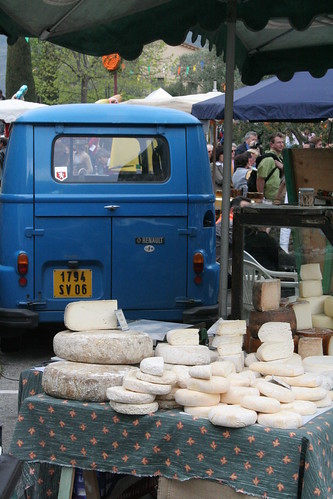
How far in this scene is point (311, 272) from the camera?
4660 millimetres

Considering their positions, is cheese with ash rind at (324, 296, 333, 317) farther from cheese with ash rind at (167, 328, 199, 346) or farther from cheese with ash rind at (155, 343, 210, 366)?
cheese with ash rind at (155, 343, 210, 366)

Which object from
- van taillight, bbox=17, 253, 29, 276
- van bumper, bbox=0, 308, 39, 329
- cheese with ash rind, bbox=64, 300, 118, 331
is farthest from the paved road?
cheese with ash rind, bbox=64, 300, 118, 331

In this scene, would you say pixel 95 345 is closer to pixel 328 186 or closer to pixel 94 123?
pixel 328 186

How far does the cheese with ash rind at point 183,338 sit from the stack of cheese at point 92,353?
11 centimetres

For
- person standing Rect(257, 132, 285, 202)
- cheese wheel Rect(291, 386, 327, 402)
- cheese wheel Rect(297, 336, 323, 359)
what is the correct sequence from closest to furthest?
cheese wheel Rect(291, 386, 327, 402) < cheese wheel Rect(297, 336, 323, 359) < person standing Rect(257, 132, 285, 202)

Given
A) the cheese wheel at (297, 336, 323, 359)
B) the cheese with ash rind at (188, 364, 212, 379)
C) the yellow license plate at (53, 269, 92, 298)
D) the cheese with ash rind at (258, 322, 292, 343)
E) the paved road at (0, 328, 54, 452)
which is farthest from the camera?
the yellow license plate at (53, 269, 92, 298)

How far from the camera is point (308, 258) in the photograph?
15.8 ft

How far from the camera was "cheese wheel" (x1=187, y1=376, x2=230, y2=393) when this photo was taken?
3270 millimetres

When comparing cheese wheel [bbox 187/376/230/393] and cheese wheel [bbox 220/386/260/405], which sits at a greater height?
cheese wheel [bbox 187/376/230/393]

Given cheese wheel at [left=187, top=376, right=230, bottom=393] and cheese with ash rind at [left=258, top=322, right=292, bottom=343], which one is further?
cheese with ash rind at [left=258, top=322, right=292, bottom=343]

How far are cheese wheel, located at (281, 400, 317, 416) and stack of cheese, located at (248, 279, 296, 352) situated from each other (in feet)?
2.57

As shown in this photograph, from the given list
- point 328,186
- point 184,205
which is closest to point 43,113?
point 184,205

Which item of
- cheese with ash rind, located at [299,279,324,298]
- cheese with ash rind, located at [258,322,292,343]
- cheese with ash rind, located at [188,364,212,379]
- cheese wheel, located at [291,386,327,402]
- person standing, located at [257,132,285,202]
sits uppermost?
person standing, located at [257,132,285,202]

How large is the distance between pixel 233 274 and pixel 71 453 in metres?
1.70
